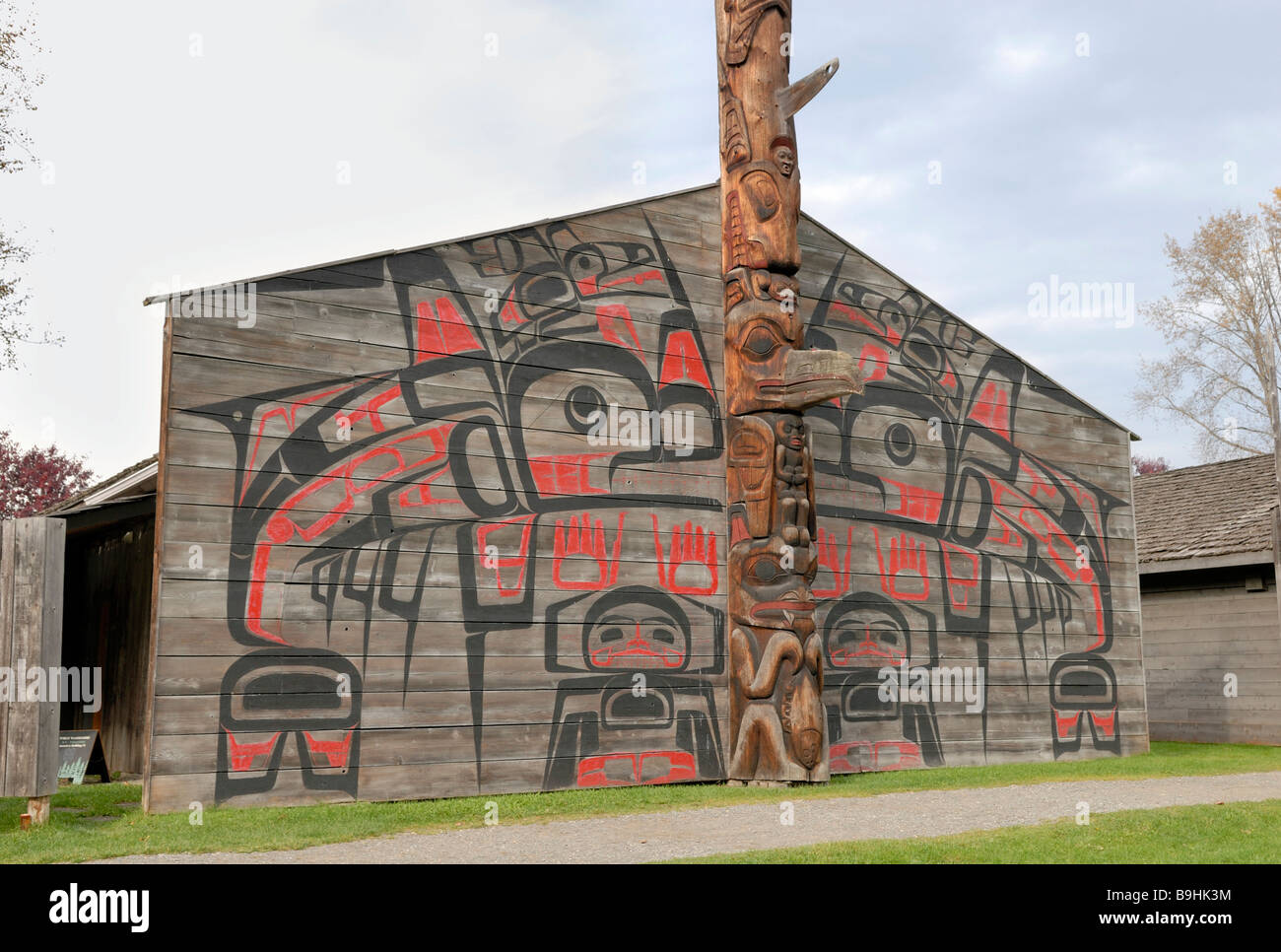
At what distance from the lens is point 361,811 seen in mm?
8188

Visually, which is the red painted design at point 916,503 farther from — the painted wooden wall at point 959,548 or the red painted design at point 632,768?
the red painted design at point 632,768

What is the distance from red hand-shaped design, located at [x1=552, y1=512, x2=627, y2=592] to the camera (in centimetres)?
997

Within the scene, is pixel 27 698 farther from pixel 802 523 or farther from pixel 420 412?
pixel 802 523

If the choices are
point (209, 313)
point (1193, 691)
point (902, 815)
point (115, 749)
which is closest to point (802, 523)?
point (902, 815)

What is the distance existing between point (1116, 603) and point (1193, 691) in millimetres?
4137

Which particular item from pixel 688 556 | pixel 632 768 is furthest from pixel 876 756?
pixel 688 556

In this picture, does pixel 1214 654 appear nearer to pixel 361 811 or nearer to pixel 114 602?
pixel 361 811

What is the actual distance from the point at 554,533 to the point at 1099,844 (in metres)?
5.16

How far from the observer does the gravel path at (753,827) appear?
649 cm

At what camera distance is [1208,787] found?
964cm

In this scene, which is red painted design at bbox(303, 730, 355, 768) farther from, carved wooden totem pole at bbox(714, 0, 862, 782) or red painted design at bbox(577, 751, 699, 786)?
carved wooden totem pole at bbox(714, 0, 862, 782)

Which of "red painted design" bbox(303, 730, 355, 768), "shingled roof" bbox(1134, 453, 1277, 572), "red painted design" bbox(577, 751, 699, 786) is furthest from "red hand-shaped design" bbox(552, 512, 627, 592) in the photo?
"shingled roof" bbox(1134, 453, 1277, 572)

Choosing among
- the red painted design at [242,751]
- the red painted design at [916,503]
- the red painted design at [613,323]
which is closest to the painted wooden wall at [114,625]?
the red painted design at [242,751]

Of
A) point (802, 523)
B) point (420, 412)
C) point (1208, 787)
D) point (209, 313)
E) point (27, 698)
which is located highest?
point (209, 313)
